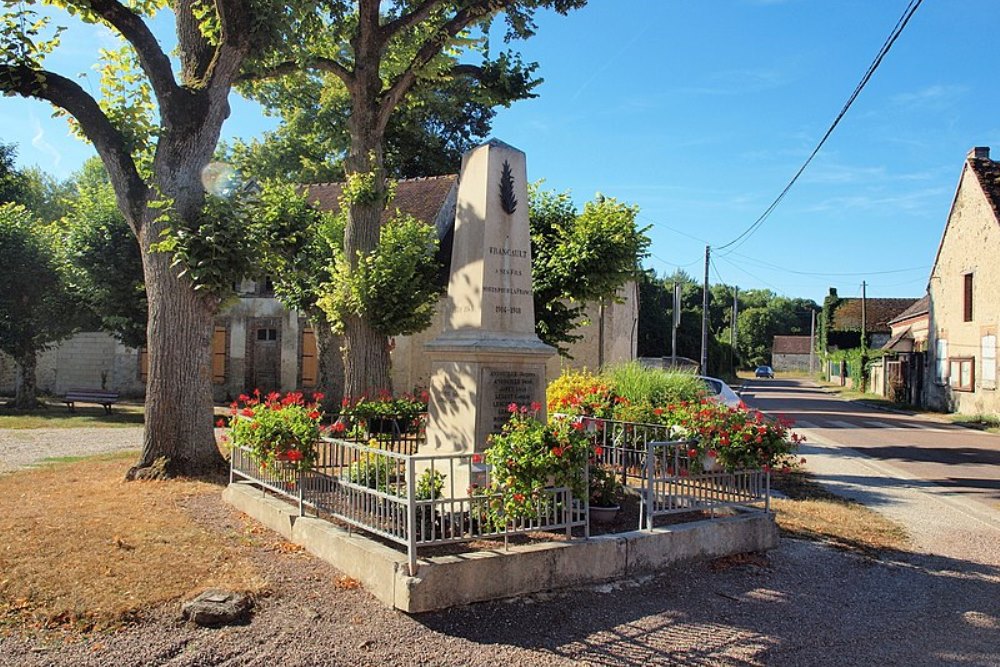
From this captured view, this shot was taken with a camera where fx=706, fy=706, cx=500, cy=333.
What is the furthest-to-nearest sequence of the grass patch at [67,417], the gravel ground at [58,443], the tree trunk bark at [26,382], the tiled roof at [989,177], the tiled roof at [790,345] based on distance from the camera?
the tiled roof at [790,345], the tiled roof at [989,177], the tree trunk bark at [26,382], the grass patch at [67,417], the gravel ground at [58,443]

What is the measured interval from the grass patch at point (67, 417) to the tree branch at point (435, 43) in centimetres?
1023

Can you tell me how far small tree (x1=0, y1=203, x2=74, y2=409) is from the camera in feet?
61.5

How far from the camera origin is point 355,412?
8695 mm

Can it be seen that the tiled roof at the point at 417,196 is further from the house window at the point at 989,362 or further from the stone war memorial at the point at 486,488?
the house window at the point at 989,362

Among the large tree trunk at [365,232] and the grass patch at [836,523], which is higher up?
the large tree trunk at [365,232]

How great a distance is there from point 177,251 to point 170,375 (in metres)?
1.59

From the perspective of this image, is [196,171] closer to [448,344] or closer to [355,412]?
→ [355,412]

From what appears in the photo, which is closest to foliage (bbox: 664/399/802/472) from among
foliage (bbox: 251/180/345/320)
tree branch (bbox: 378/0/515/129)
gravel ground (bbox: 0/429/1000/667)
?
gravel ground (bbox: 0/429/1000/667)

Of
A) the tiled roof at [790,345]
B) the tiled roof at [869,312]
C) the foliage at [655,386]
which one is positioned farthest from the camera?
the tiled roof at [790,345]

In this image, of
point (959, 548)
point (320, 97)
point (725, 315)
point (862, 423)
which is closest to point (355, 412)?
point (959, 548)

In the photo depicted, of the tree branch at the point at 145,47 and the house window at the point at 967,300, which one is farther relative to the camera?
the house window at the point at 967,300

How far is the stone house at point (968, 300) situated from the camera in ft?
75.8

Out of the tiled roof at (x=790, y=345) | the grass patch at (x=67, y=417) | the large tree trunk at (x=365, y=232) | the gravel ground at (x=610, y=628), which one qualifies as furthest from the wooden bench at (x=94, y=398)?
the tiled roof at (x=790, y=345)

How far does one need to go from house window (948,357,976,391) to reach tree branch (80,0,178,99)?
83.6ft
